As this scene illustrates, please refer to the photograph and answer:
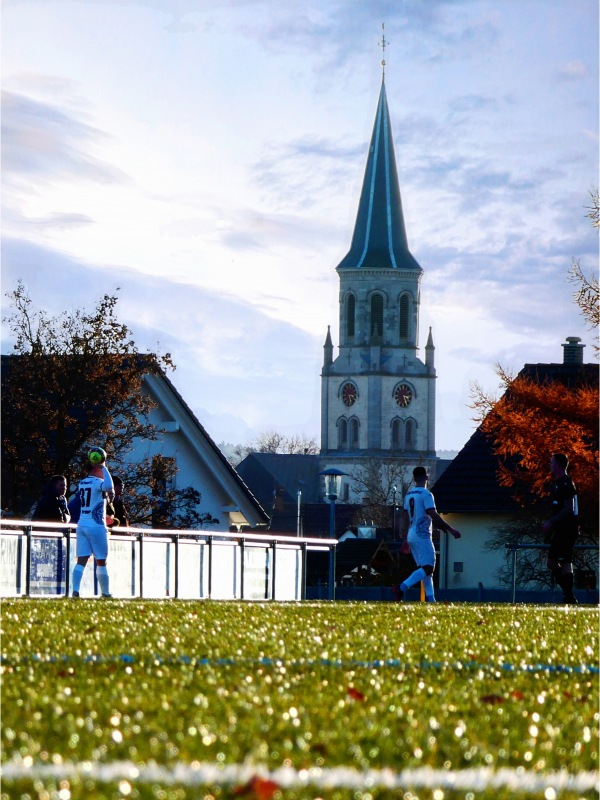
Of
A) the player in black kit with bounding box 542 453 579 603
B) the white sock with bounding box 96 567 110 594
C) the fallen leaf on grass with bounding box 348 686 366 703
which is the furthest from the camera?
the player in black kit with bounding box 542 453 579 603

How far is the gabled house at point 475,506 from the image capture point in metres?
58.1

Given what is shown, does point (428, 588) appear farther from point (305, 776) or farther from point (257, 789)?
point (257, 789)

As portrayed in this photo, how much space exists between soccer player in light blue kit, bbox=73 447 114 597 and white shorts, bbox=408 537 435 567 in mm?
3781

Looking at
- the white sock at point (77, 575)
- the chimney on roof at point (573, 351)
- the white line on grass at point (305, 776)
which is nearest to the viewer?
the white line on grass at point (305, 776)

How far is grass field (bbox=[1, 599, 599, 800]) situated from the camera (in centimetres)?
459

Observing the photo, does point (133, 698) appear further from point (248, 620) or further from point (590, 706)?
point (248, 620)

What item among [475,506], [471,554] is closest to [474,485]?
[475,506]

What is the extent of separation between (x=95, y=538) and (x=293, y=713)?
12.4 meters

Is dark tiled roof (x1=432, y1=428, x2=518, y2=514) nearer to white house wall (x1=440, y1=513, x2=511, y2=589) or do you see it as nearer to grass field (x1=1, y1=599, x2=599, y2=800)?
white house wall (x1=440, y1=513, x2=511, y2=589)

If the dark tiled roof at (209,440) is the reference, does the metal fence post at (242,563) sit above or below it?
below

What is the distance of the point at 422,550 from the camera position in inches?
768

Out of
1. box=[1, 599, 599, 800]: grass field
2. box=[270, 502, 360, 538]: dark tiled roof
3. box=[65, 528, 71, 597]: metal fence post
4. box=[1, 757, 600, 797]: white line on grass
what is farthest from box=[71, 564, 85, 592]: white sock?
box=[270, 502, 360, 538]: dark tiled roof

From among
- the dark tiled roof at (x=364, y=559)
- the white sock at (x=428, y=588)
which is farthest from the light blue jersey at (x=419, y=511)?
the dark tiled roof at (x=364, y=559)

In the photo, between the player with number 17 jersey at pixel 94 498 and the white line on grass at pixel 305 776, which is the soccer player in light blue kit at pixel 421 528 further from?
the white line on grass at pixel 305 776
